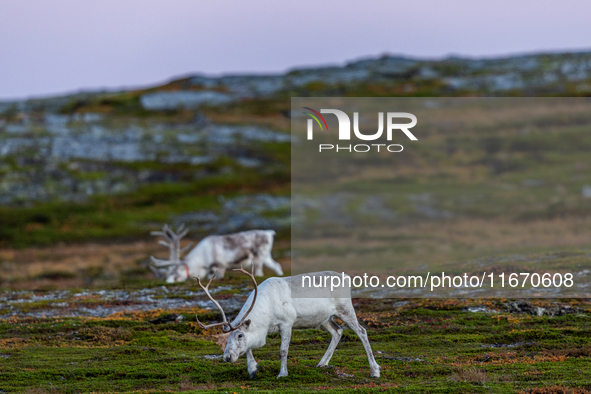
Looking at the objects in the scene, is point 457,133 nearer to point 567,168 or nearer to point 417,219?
point 567,168

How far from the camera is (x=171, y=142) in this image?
86062mm

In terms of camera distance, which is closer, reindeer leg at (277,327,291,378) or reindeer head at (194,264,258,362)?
reindeer head at (194,264,258,362)

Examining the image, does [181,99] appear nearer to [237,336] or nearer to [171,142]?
[171,142]

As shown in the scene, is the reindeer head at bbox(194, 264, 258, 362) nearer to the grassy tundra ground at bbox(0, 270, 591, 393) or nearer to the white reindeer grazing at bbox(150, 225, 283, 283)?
the grassy tundra ground at bbox(0, 270, 591, 393)

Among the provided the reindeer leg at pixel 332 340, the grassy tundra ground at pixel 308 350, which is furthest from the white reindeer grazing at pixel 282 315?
the grassy tundra ground at pixel 308 350

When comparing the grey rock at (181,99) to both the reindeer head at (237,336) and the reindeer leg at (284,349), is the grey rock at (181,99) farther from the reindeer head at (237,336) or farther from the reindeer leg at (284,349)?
the reindeer head at (237,336)

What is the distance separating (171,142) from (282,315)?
239ft

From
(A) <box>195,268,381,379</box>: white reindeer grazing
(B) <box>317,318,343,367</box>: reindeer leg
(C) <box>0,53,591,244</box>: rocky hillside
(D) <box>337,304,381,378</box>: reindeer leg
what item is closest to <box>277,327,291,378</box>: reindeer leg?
(A) <box>195,268,381,379</box>: white reindeer grazing

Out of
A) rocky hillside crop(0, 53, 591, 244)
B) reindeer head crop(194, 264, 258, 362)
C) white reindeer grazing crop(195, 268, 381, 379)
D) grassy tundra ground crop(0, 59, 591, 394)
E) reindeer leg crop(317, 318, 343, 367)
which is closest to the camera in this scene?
reindeer head crop(194, 264, 258, 362)

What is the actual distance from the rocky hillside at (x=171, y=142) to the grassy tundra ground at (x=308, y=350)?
33.4 metres

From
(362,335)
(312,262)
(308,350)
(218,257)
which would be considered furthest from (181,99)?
(362,335)

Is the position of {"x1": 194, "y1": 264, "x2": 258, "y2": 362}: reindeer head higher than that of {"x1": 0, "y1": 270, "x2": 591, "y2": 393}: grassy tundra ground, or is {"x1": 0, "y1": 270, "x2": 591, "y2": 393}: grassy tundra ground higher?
{"x1": 194, "y1": 264, "x2": 258, "y2": 362}: reindeer head

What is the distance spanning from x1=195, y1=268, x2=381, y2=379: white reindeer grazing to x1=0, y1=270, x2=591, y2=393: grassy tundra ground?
97cm

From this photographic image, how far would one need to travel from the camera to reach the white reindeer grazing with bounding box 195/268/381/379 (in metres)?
15.7
